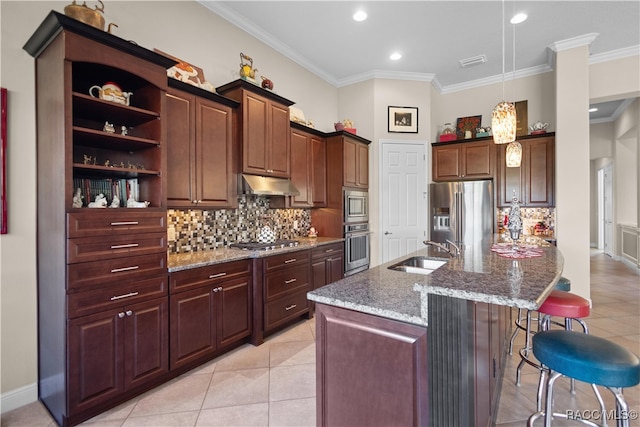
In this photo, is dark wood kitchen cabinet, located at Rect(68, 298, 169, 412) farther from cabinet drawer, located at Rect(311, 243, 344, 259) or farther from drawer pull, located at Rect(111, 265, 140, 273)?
cabinet drawer, located at Rect(311, 243, 344, 259)

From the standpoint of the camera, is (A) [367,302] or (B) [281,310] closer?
(A) [367,302]

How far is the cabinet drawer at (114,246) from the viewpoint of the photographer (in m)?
1.84

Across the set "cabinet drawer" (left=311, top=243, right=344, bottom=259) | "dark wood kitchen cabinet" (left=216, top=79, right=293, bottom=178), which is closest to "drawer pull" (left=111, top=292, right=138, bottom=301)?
"dark wood kitchen cabinet" (left=216, top=79, right=293, bottom=178)

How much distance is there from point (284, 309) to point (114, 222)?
1.86 meters

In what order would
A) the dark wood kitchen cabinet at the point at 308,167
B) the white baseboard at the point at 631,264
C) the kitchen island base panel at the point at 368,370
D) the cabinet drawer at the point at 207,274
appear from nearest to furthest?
the kitchen island base panel at the point at 368,370
the cabinet drawer at the point at 207,274
the dark wood kitchen cabinet at the point at 308,167
the white baseboard at the point at 631,264

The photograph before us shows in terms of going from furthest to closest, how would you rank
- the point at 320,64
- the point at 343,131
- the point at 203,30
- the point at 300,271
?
the point at 320,64 < the point at 343,131 < the point at 300,271 < the point at 203,30

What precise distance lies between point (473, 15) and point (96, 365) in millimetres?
4711

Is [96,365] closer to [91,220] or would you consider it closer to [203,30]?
[91,220]

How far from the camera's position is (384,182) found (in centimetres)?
494

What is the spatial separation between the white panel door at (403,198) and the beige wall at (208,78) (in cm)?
15

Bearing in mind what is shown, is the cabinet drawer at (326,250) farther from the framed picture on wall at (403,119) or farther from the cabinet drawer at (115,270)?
the framed picture on wall at (403,119)

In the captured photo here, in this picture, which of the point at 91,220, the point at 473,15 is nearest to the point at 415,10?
the point at 473,15

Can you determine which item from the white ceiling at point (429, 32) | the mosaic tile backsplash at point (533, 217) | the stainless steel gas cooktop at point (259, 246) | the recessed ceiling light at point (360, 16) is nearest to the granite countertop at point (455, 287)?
the stainless steel gas cooktop at point (259, 246)

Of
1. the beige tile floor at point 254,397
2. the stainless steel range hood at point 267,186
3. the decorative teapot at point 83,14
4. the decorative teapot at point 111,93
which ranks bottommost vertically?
the beige tile floor at point 254,397
